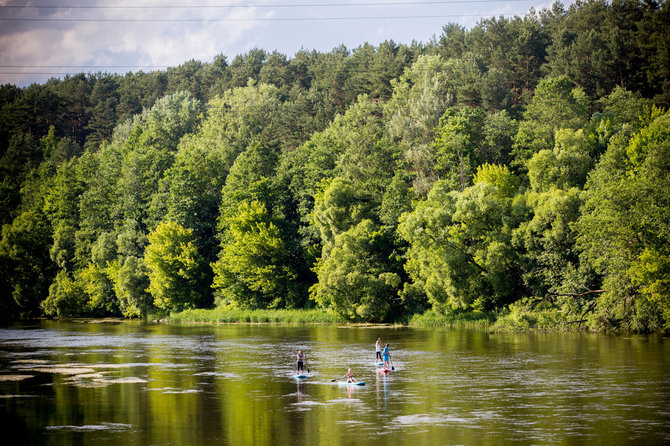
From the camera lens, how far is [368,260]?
99.7 metres

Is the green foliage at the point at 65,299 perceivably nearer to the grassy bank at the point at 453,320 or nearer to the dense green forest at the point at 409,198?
the dense green forest at the point at 409,198

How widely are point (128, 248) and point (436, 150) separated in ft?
186

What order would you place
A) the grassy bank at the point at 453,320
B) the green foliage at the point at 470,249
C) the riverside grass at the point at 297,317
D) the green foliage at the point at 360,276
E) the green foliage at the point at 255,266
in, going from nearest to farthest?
the green foliage at the point at 470,249 < the grassy bank at the point at 453,320 < the riverside grass at the point at 297,317 < the green foliage at the point at 360,276 < the green foliage at the point at 255,266

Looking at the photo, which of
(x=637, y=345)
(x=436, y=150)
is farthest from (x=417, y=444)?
(x=436, y=150)

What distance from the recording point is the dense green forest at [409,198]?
76.5m

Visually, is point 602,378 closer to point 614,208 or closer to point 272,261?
point 614,208

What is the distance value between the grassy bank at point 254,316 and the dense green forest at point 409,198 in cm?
291

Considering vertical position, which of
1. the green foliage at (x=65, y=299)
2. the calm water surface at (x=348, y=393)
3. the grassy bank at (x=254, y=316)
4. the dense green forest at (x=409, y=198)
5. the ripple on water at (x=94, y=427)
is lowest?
the ripple on water at (x=94, y=427)

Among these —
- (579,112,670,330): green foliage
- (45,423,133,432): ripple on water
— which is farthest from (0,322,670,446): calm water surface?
(579,112,670,330): green foliage

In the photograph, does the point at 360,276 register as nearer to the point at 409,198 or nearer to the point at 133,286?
the point at 409,198

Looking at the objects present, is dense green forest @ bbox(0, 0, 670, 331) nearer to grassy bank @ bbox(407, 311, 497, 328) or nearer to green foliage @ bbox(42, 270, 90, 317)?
green foliage @ bbox(42, 270, 90, 317)

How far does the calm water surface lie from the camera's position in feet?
102

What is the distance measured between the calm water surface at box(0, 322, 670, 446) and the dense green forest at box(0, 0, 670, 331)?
12.0 m

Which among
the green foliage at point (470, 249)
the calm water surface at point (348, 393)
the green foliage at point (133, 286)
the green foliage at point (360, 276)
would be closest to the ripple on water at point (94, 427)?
the calm water surface at point (348, 393)
